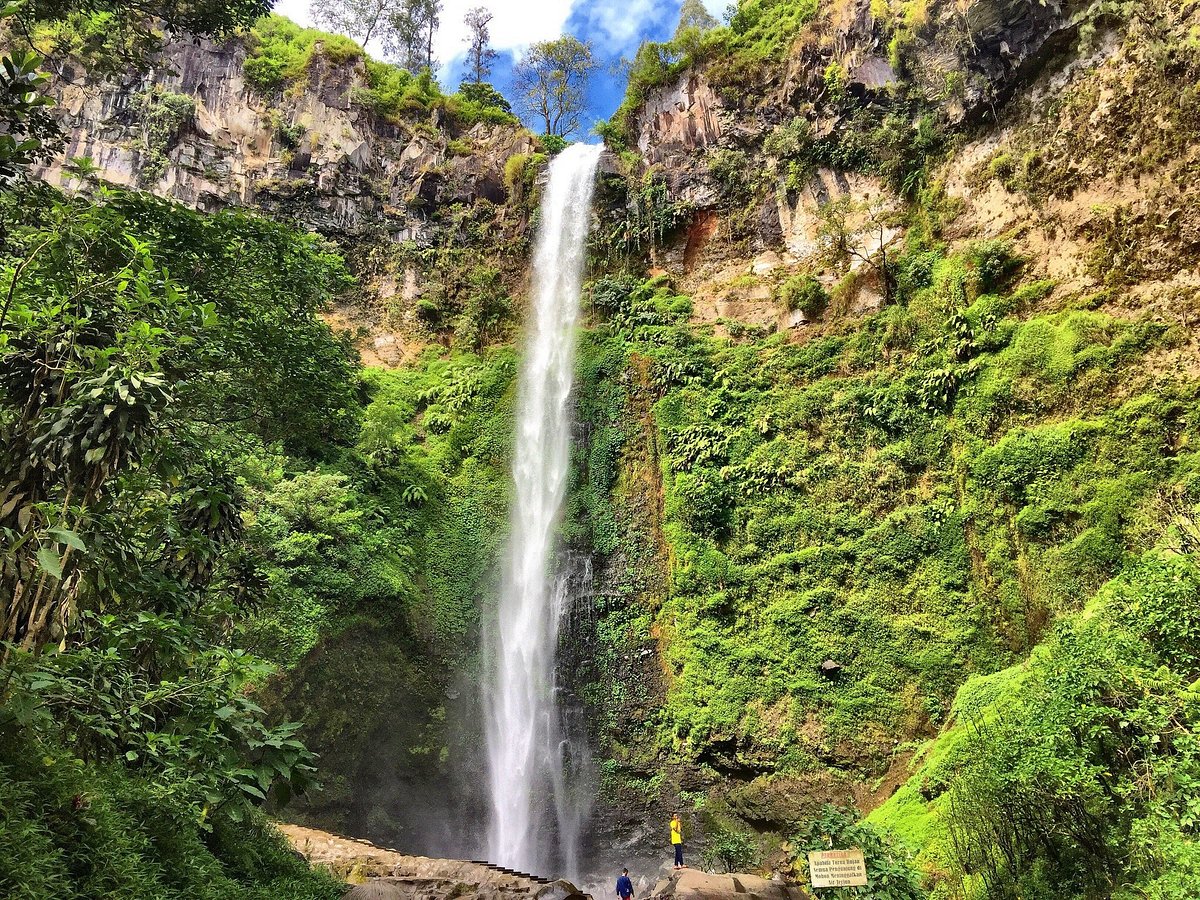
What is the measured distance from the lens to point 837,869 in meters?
7.45

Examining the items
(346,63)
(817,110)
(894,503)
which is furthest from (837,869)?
(346,63)

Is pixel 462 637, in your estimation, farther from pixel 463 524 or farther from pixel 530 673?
pixel 463 524

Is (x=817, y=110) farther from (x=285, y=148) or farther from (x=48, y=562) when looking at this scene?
(x=48, y=562)

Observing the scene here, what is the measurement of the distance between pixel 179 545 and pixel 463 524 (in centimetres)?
1426

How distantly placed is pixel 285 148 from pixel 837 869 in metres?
26.8

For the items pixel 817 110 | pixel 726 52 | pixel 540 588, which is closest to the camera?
pixel 540 588

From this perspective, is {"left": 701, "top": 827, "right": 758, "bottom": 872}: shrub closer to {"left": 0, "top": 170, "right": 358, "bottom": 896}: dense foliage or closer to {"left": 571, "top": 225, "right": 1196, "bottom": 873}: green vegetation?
{"left": 571, "top": 225, "right": 1196, "bottom": 873}: green vegetation

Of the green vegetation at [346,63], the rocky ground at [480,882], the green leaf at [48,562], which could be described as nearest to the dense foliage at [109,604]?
the green leaf at [48,562]

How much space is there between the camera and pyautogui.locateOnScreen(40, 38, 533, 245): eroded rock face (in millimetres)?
23562

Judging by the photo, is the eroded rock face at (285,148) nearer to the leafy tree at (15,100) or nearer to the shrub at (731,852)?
the shrub at (731,852)

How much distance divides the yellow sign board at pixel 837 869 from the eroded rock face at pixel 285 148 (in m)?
22.6

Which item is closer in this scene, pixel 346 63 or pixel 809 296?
pixel 809 296

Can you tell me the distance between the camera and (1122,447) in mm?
11156

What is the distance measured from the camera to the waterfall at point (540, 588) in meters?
14.3
